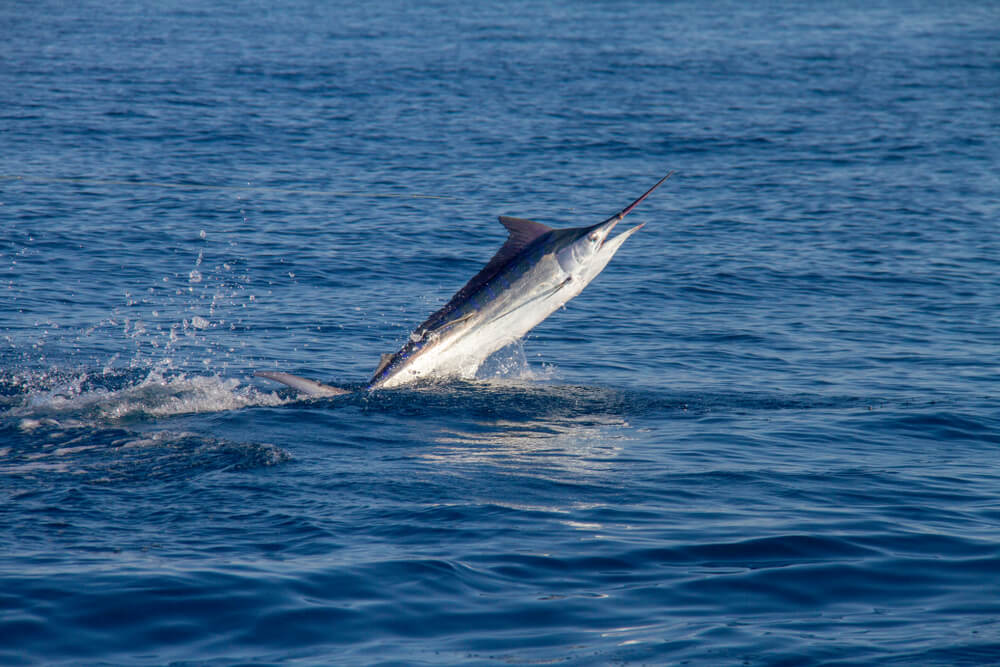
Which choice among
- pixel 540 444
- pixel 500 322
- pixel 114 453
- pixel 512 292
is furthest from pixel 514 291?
pixel 114 453

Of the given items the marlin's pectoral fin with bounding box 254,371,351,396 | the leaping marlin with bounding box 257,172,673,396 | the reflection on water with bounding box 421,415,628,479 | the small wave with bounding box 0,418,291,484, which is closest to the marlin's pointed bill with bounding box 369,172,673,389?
the leaping marlin with bounding box 257,172,673,396

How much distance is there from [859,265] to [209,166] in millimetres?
13493

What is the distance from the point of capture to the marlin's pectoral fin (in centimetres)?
1027

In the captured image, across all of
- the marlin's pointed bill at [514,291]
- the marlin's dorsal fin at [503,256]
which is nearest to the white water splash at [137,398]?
the marlin's pointed bill at [514,291]

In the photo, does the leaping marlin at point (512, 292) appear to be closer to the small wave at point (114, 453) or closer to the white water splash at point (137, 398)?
the white water splash at point (137, 398)

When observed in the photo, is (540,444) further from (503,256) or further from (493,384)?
(493,384)

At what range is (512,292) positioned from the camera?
435 inches

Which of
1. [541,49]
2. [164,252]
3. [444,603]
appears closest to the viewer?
[444,603]

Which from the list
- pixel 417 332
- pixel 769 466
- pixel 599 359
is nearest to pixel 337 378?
pixel 417 332

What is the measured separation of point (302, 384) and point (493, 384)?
255 centimetres

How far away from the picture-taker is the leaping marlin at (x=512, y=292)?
10984 millimetres

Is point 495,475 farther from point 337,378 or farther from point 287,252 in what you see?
point 287,252

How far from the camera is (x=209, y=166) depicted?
24141mm

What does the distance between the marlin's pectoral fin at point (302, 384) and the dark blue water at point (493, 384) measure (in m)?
0.28
